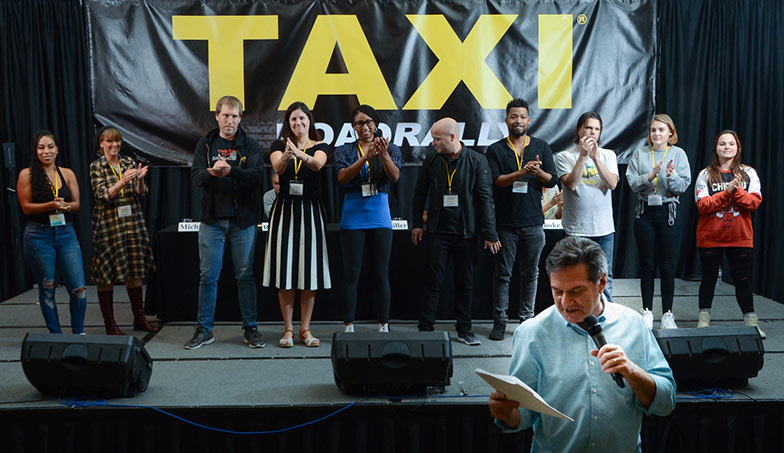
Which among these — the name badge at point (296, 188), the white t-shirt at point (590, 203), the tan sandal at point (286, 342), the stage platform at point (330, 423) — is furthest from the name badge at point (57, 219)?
the white t-shirt at point (590, 203)

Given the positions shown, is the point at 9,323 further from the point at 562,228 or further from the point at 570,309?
the point at 570,309

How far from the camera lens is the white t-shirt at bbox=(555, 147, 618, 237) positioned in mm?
4605

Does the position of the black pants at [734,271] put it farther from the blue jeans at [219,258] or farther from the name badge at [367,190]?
the blue jeans at [219,258]

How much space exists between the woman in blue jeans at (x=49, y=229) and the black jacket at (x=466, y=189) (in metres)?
2.06

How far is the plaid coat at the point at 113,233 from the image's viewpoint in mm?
4676

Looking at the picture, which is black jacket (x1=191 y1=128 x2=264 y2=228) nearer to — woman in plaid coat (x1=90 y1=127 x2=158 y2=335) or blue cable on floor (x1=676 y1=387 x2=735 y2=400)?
woman in plaid coat (x1=90 y1=127 x2=158 y2=335)

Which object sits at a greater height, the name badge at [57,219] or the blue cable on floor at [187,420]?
the name badge at [57,219]

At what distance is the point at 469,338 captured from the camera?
4.49 metres

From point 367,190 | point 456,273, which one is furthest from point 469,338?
point 367,190

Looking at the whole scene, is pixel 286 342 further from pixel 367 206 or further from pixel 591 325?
pixel 591 325

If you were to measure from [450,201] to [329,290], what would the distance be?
47.6 inches

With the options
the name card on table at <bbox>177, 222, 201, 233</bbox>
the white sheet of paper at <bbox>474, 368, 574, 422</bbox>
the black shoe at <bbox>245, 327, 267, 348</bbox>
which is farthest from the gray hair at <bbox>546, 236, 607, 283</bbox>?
the name card on table at <bbox>177, 222, 201, 233</bbox>

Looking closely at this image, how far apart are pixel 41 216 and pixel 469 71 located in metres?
3.49

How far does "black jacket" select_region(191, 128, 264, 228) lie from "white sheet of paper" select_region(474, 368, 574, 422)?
8.80ft
